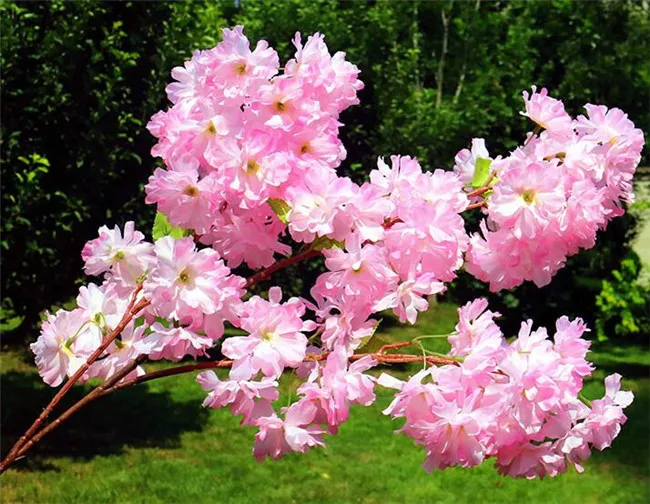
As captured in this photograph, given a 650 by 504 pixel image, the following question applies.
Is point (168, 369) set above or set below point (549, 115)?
below

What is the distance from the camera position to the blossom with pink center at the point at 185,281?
1.31m

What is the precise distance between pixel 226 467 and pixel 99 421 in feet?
5.15

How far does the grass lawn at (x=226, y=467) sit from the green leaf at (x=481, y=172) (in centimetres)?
423

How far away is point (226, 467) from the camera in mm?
6086

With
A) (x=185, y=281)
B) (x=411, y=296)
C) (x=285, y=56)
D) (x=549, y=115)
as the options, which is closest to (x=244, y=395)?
(x=185, y=281)

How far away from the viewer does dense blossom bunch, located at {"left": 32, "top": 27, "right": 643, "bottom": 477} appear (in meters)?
1.32

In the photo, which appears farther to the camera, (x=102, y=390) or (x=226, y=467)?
(x=226, y=467)

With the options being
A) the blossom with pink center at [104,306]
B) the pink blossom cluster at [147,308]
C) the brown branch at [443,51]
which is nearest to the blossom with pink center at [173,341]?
the pink blossom cluster at [147,308]

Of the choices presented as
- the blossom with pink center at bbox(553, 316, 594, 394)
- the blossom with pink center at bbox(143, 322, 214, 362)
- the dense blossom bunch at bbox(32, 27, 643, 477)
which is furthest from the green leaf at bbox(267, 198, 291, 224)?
the blossom with pink center at bbox(553, 316, 594, 394)

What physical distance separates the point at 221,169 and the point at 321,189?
16cm

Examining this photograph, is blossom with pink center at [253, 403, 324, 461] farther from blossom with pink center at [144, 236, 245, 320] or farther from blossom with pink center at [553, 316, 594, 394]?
blossom with pink center at [553, 316, 594, 394]

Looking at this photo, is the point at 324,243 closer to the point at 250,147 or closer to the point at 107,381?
the point at 250,147

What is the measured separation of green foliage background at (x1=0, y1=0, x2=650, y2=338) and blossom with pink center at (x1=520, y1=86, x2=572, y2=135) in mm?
4300

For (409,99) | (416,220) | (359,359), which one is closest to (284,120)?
(416,220)
